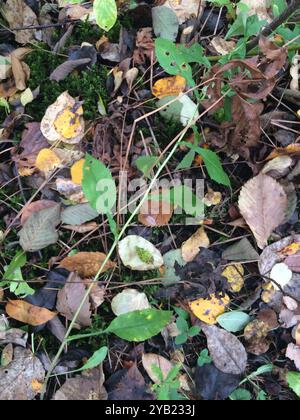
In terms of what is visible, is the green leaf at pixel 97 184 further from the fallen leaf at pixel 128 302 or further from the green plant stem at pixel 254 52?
the green plant stem at pixel 254 52

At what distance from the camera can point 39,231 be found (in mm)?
1479

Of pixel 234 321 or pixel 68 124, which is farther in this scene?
pixel 68 124

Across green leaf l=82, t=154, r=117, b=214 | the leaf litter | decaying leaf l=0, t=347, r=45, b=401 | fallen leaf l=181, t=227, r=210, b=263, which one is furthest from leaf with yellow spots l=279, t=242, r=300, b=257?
decaying leaf l=0, t=347, r=45, b=401

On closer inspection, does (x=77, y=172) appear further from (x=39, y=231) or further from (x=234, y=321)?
(x=234, y=321)

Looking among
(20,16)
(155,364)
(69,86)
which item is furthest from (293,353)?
(20,16)

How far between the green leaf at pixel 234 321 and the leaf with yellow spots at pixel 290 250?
23 cm

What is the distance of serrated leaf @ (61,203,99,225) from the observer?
150 cm

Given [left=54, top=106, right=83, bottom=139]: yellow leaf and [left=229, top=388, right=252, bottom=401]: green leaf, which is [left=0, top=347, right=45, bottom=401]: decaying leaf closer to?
[left=229, top=388, right=252, bottom=401]: green leaf

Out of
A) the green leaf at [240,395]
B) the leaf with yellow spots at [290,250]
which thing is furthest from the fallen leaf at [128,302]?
the leaf with yellow spots at [290,250]

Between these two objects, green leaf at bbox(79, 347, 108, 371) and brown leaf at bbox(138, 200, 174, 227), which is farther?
brown leaf at bbox(138, 200, 174, 227)

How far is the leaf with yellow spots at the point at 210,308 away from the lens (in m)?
1.44

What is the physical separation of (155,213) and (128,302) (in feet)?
0.99

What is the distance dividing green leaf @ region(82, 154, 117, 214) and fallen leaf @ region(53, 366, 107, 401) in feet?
1.63
